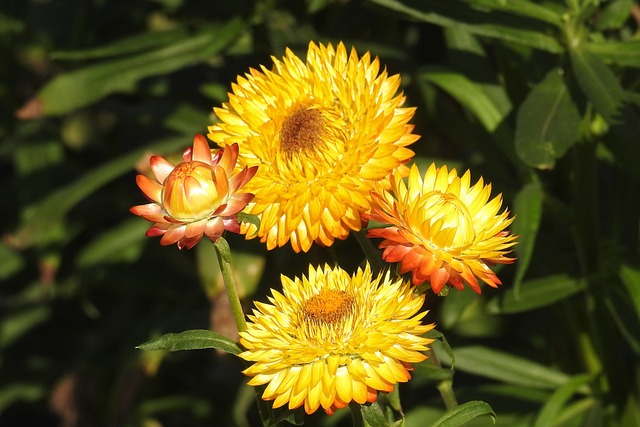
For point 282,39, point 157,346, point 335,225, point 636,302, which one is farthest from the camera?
point 282,39

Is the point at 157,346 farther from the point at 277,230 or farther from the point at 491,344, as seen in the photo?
the point at 491,344

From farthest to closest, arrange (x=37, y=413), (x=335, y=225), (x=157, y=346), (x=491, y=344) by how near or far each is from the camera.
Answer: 1. (x=37, y=413)
2. (x=491, y=344)
3. (x=335, y=225)
4. (x=157, y=346)

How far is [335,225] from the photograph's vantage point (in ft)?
4.14

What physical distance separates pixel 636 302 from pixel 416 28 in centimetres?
128

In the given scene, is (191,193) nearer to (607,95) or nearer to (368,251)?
(368,251)

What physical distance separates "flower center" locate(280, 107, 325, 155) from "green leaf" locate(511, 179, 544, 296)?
1.78 feet

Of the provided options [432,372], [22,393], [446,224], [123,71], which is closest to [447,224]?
[446,224]

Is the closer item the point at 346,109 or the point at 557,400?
the point at 346,109

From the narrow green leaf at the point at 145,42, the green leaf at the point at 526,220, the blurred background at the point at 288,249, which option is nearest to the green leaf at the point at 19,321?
the blurred background at the point at 288,249

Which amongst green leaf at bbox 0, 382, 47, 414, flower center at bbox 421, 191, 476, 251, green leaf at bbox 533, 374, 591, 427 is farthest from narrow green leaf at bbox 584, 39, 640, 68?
green leaf at bbox 0, 382, 47, 414

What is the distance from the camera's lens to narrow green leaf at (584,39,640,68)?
194 centimetres

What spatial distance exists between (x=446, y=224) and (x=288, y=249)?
1374 mm

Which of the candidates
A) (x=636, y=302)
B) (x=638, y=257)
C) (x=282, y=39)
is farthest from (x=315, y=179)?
(x=282, y=39)

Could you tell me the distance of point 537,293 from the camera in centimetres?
207
